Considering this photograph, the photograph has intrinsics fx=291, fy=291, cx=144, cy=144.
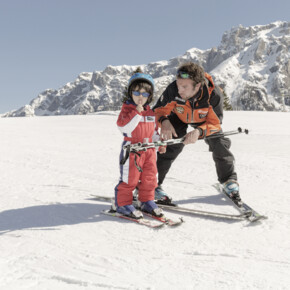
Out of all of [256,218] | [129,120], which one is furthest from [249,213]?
[129,120]

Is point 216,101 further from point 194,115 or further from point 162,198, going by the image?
point 162,198

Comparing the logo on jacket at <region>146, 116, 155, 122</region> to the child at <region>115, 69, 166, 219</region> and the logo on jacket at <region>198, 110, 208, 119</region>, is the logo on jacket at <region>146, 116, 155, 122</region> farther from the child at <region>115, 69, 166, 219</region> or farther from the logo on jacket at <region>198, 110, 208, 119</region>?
the logo on jacket at <region>198, 110, 208, 119</region>

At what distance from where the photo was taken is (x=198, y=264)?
2285mm

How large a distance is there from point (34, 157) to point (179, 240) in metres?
5.24

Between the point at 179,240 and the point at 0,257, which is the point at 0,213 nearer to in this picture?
the point at 0,257

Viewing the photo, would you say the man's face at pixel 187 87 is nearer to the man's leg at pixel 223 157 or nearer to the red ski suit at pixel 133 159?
the red ski suit at pixel 133 159

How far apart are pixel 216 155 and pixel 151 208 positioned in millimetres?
1165

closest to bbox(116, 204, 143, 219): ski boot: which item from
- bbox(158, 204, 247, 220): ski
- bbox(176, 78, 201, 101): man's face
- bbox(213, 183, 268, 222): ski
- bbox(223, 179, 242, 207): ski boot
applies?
bbox(158, 204, 247, 220): ski

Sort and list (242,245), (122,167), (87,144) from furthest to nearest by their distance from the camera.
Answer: (87,144)
(122,167)
(242,245)

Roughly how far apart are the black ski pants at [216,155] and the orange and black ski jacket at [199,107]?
129 mm

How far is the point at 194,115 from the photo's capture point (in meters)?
3.84

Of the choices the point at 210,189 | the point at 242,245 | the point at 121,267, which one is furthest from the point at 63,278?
the point at 210,189

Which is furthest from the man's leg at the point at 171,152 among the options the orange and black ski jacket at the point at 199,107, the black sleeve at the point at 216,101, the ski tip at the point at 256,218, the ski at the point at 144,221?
the ski tip at the point at 256,218

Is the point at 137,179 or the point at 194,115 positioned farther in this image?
the point at 194,115
